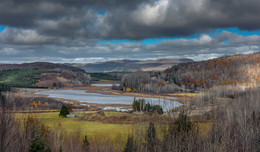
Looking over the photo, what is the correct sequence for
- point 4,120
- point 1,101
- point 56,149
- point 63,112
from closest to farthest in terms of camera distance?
point 4,120
point 1,101
point 56,149
point 63,112

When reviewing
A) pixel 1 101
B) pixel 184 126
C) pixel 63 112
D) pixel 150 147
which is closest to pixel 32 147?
pixel 1 101

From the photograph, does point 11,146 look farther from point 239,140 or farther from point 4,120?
point 239,140

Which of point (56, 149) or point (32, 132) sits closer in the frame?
point (32, 132)

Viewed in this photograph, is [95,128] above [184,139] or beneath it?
beneath

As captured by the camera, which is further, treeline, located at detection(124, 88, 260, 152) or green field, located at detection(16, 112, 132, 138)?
green field, located at detection(16, 112, 132, 138)

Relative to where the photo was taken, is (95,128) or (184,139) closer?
(184,139)

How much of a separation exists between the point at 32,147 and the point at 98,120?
48624 mm

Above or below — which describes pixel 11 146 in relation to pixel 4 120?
below

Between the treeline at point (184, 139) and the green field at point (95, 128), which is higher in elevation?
the treeline at point (184, 139)

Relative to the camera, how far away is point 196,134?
17297mm

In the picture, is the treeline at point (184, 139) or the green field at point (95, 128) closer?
the treeline at point (184, 139)

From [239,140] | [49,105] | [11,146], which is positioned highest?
[11,146]

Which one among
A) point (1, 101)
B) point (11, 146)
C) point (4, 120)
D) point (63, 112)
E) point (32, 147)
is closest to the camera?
point (4, 120)

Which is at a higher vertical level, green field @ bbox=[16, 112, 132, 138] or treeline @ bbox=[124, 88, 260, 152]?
treeline @ bbox=[124, 88, 260, 152]
